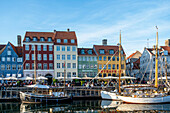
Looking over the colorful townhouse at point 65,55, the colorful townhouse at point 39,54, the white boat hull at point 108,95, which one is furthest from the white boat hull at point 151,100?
the colorful townhouse at point 39,54

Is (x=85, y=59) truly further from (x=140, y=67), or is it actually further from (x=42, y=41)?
(x=140, y=67)

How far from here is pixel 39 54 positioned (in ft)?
214

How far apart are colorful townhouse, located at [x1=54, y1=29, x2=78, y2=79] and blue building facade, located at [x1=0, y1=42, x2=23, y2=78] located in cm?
1035

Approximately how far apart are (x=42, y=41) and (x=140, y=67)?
119 feet

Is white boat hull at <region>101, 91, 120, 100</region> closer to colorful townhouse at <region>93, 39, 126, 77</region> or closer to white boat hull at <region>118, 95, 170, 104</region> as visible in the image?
white boat hull at <region>118, 95, 170, 104</region>

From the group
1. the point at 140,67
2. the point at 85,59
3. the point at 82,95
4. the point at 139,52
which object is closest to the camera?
the point at 82,95

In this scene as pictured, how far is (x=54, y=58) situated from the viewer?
65.9 m

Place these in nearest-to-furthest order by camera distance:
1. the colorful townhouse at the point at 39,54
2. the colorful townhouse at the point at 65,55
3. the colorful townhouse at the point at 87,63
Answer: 1. the colorful townhouse at the point at 39,54
2. the colorful townhouse at the point at 65,55
3. the colorful townhouse at the point at 87,63

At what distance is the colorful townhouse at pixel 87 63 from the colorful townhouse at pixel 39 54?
27.6 ft

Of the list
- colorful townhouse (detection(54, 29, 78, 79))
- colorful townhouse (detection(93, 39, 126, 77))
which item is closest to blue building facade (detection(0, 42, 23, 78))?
colorful townhouse (detection(54, 29, 78, 79))

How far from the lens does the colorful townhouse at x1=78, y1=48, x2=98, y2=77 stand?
6831 centimetres

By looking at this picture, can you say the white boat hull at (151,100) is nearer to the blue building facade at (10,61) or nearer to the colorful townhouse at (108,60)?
the colorful townhouse at (108,60)

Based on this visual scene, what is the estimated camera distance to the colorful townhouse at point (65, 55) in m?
65.9

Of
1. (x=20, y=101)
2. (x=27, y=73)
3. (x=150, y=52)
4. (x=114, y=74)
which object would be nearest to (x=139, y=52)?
(x=150, y=52)
